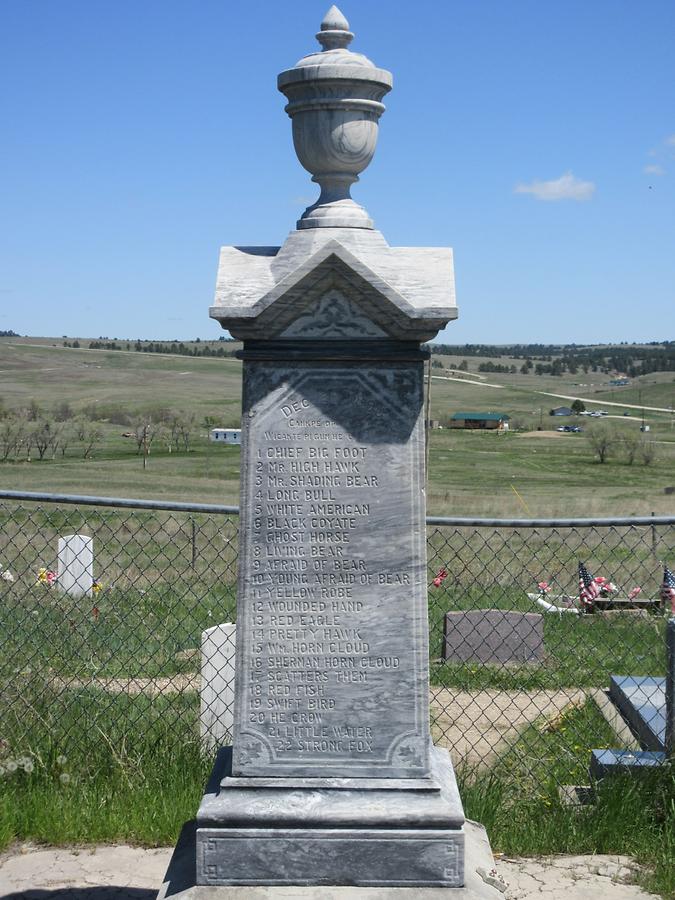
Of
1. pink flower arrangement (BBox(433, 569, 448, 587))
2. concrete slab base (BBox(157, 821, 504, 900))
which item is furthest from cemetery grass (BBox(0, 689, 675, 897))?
pink flower arrangement (BBox(433, 569, 448, 587))

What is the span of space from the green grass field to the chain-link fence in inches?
922

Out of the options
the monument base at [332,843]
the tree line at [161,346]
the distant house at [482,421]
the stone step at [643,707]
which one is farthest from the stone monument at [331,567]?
the tree line at [161,346]

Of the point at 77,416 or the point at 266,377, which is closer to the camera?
the point at 266,377

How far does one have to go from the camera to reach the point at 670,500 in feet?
144

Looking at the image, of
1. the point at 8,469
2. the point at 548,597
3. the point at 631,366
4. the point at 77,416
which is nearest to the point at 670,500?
the point at 8,469

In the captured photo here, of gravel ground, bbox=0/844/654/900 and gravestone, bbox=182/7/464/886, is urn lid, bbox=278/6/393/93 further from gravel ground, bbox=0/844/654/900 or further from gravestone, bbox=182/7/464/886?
gravel ground, bbox=0/844/654/900

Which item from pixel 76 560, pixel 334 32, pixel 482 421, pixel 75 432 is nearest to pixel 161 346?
pixel 482 421

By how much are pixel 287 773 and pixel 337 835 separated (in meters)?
0.28

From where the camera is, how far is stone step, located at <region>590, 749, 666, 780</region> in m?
5.14

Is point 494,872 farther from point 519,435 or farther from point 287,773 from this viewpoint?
point 519,435

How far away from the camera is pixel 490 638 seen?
388 inches

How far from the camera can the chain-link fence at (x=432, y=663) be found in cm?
571

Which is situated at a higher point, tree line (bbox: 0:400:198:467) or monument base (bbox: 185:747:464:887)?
tree line (bbox: 0:400:198:467)

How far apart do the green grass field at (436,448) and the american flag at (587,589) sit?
22.3 meters
